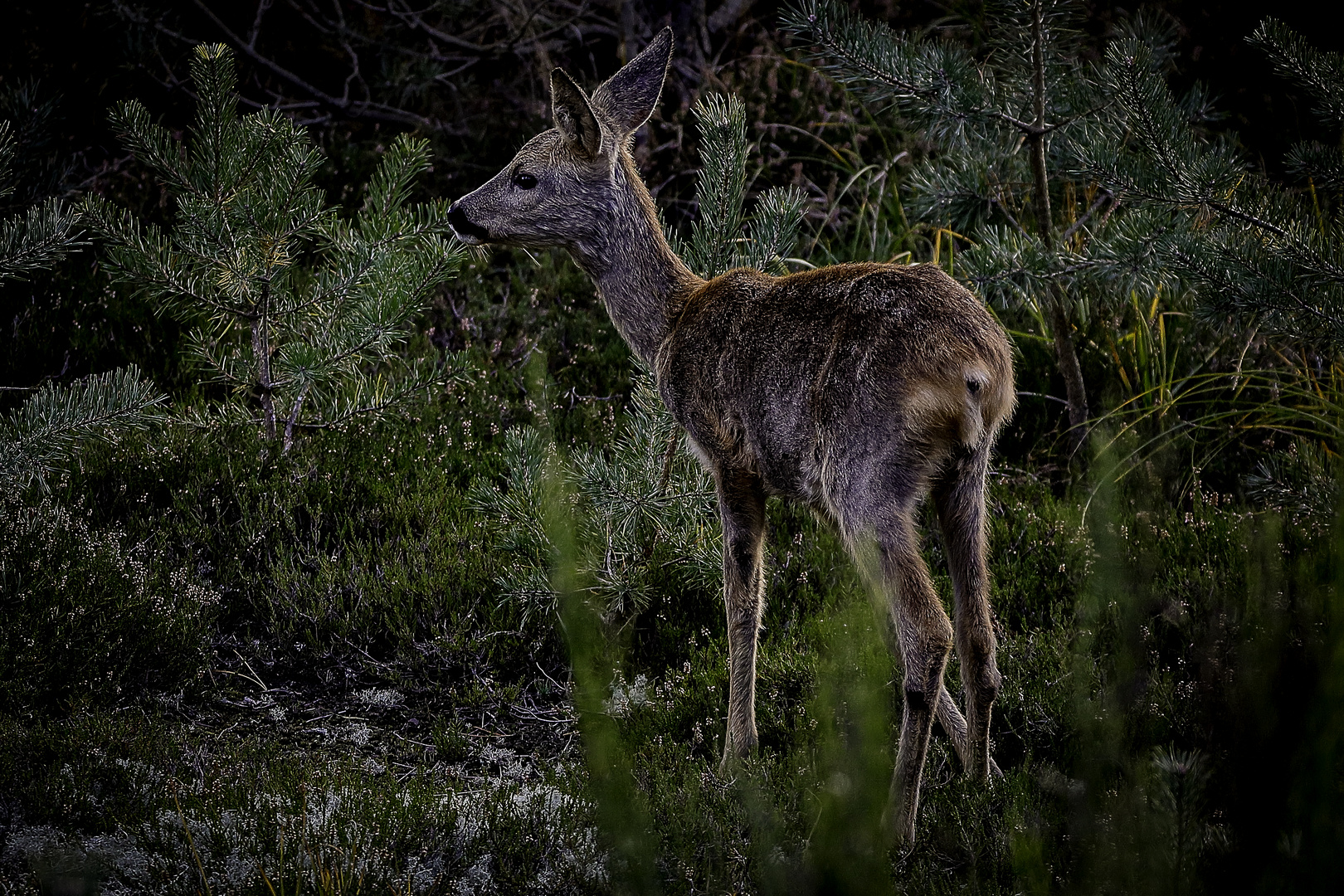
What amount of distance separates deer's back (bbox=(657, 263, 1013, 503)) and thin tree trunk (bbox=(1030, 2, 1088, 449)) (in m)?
1.50

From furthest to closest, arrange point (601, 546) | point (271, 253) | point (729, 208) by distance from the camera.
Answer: point (271, 253)
point (601, 546)
point (729, 208)

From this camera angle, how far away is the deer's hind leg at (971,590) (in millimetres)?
3561

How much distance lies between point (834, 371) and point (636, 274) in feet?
3.63

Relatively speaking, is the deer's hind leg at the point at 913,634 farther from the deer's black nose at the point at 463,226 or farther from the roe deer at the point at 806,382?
the deer's black nose at the point at 463,226

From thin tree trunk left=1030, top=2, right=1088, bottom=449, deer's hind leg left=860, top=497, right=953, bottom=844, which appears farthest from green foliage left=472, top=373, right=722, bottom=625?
thin tree trunk left=1030, top=2, right=1088, bottom=449

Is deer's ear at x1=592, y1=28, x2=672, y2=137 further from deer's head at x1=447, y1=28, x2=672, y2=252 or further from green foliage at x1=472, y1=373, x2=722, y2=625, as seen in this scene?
green foliage at x1=472, y1=373, x2=722, y2=625

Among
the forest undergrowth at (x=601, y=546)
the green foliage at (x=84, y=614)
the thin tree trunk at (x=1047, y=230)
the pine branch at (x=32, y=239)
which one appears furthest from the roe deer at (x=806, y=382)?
the green foliage at (x=84, y=614)

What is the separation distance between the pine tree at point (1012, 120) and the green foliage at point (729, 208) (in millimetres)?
543

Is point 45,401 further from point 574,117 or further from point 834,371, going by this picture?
point 834,371

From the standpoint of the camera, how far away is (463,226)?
426 cm

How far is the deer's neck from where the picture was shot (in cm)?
421

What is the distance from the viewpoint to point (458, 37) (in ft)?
29.8

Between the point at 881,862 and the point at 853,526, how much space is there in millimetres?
1769

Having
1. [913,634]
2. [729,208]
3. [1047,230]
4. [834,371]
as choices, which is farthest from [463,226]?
[1047,230]
